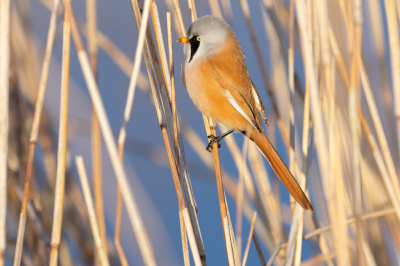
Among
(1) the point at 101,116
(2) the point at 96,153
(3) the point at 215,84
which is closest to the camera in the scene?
(1) the point at 101,116

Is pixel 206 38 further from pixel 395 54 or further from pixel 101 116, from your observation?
pixel 101 116

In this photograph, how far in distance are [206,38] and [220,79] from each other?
17cm

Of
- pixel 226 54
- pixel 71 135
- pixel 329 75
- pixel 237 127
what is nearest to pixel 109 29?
pixel 71 135

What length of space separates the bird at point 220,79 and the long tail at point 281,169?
2 centimetres

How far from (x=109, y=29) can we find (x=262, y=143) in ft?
4.21

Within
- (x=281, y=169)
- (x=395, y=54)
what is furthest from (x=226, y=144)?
(x=395, y=54)

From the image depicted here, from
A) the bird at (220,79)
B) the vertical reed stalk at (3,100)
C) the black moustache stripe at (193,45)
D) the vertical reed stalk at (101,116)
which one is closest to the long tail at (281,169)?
the bird at (220,79)

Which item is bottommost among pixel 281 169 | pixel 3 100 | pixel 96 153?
pixel 281 169

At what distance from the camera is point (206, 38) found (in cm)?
141

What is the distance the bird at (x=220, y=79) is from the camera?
1.38m

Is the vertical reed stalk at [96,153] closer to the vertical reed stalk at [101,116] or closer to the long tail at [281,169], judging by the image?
the vertical reed stalk at [101,116]

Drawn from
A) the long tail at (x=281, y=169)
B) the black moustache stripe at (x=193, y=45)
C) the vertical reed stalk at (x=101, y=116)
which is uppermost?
the black moustache stripe at (x=193, y=45)

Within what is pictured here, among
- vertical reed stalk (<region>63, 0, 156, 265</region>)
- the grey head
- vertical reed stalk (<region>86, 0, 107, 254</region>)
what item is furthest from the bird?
vertical reed stalk (<region>63, 0, 156, 265</region>)

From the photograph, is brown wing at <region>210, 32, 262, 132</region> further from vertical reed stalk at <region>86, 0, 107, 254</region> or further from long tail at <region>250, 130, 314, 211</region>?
vertical reed stalk at <region>86, 0, 107, 254</region>
